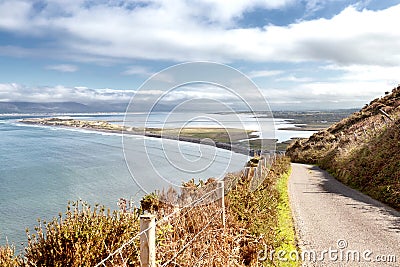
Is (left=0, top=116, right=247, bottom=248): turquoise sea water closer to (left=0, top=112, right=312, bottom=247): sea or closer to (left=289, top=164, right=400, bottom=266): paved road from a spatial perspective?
(left=0, top=112, right=312, bottom=247): sea

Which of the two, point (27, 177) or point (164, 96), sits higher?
point (164, 96)

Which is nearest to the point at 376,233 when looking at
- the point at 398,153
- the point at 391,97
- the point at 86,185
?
the point at 398,153

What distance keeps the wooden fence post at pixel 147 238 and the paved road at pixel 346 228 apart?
3615mm

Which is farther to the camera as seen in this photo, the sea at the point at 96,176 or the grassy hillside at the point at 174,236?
the sea at the point at 96,176

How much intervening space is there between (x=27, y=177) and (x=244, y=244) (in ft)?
71.6

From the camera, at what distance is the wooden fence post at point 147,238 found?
11.0ft

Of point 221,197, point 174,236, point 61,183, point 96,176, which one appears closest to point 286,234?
point 221,197

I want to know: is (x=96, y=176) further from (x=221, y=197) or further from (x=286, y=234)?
(x=221, y=197)

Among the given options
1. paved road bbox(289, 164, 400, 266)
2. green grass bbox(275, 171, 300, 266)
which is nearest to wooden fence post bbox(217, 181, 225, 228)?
green grass bbox(275, 171, 300, 266)

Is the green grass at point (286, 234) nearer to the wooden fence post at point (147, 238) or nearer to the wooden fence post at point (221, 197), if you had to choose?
the wooden fence post at point (221, 197)

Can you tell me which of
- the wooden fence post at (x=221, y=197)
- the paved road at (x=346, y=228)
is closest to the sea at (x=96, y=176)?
the wooden fence post at (x=221, y=197)

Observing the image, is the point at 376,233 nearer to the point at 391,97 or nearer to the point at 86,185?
the point at 86,185

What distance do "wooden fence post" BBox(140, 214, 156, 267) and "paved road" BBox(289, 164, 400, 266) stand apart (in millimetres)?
3615

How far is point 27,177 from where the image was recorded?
24031mm
